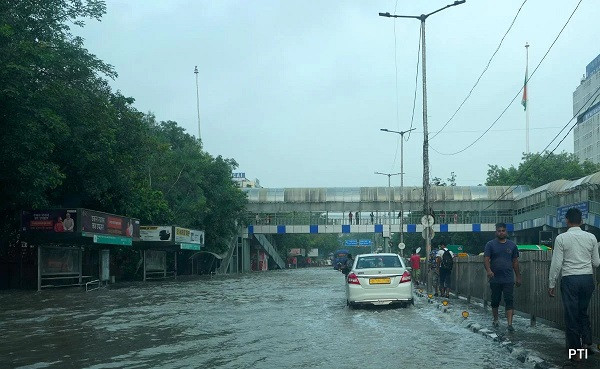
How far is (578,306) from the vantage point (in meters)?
9.13

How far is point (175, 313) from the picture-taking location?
19.3 meters

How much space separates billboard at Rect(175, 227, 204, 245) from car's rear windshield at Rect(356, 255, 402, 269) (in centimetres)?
2765

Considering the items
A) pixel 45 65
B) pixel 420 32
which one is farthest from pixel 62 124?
pixel 420 32

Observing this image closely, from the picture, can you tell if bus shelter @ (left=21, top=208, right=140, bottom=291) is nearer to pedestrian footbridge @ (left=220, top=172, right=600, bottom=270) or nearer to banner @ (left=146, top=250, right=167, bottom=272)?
banner @ (left=146, top=250, right=167, bottom=272)

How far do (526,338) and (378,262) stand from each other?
8336 millimetres

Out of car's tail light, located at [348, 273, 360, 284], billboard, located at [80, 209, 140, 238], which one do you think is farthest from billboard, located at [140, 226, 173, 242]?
car's tail light, located at [348, 273, 360, 284]

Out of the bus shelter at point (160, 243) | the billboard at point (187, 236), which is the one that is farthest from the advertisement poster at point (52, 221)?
the billboard at point (187, 236)

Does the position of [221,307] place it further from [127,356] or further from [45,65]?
[45,65]

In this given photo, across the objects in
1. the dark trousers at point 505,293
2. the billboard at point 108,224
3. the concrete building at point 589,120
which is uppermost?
the concrete building at point 589,120

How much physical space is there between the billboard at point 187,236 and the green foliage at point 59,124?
327 centimetres

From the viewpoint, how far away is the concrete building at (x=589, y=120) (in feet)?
398

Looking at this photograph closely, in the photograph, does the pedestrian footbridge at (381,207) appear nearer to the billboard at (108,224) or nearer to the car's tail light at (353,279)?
the billboard at (108,224)

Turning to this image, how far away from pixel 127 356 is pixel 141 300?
1555 cm

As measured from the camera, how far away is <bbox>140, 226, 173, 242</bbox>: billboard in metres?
43.8
